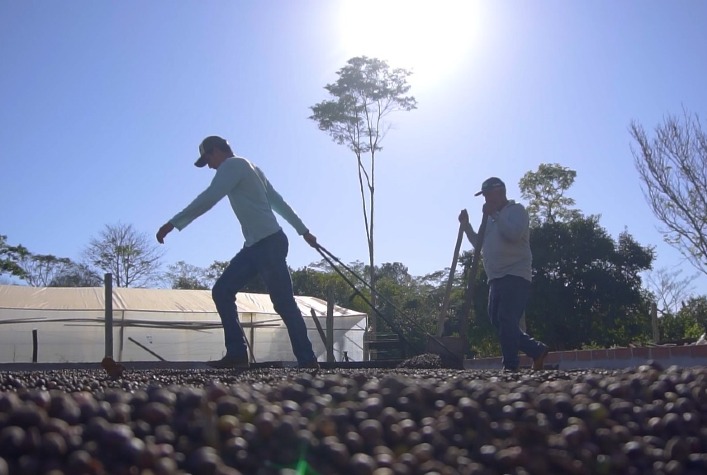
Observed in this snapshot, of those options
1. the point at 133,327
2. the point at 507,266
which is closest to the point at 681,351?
the point at 507,266

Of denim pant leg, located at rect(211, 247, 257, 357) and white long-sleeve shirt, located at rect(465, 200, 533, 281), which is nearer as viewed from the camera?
denim pant leg, located at rect(211, 247, 257, 357)

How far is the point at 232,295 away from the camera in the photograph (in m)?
5.25

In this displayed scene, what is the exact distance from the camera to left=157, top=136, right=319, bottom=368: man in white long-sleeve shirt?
16.8ft

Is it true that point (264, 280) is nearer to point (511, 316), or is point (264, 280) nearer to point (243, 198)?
point (243, 198)

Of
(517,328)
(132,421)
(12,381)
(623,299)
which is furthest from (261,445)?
(623,299)

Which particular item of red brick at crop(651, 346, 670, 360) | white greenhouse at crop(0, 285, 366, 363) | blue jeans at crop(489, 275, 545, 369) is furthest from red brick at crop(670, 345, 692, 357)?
white greenhouse at crop(0, 285, 366, 363)

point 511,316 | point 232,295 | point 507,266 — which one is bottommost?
point 511,316

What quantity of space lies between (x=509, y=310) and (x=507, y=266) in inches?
12.3

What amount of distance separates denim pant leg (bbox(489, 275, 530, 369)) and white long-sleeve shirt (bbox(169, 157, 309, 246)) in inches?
63.3

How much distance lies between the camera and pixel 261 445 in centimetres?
148

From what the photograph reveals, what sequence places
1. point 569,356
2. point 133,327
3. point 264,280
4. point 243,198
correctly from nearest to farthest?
point 264,280
point 243,198
point 569,356
point 133,327

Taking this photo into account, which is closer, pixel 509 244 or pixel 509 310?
pixel 509 310

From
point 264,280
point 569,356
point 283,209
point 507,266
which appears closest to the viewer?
point 264,280

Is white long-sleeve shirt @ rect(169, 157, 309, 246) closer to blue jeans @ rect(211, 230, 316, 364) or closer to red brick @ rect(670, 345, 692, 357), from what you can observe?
blue jeans @ rect(211, 230, 316, 364)
